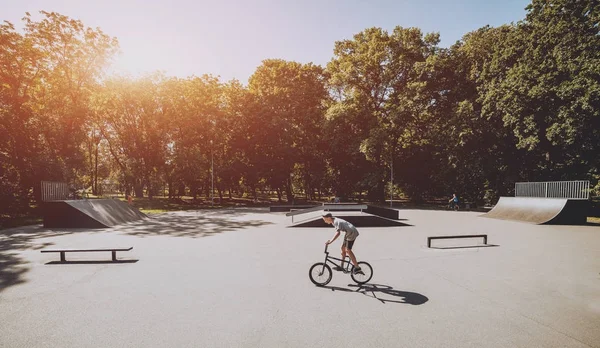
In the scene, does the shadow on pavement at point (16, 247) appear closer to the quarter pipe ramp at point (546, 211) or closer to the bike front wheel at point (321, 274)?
the bike front wheel at point (321, 274)

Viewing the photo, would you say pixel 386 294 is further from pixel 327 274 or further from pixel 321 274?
pixel 321 274

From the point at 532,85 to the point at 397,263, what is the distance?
24536mm

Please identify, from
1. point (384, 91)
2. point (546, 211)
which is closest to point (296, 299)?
point (546, 211)

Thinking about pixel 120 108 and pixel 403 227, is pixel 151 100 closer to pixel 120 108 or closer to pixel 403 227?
pixel 120 108

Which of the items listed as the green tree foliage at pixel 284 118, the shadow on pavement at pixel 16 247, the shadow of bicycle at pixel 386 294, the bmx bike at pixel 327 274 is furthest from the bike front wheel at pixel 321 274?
the green tree foliage at pixel 284 118

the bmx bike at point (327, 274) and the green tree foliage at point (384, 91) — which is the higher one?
the green tree foliage at point (384, 91)

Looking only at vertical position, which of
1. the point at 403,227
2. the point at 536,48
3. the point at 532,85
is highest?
the point at 536,48

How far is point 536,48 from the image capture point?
83.5ft

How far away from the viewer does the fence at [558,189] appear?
20531mm

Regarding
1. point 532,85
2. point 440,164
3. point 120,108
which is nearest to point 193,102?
point 120,108

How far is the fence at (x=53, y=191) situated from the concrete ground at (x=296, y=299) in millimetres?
8150

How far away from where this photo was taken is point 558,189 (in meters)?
22.2

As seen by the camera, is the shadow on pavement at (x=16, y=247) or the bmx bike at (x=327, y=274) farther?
the shadow on pavement at (x=16, y=247)

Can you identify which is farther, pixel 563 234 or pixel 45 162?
pixel 45 162
